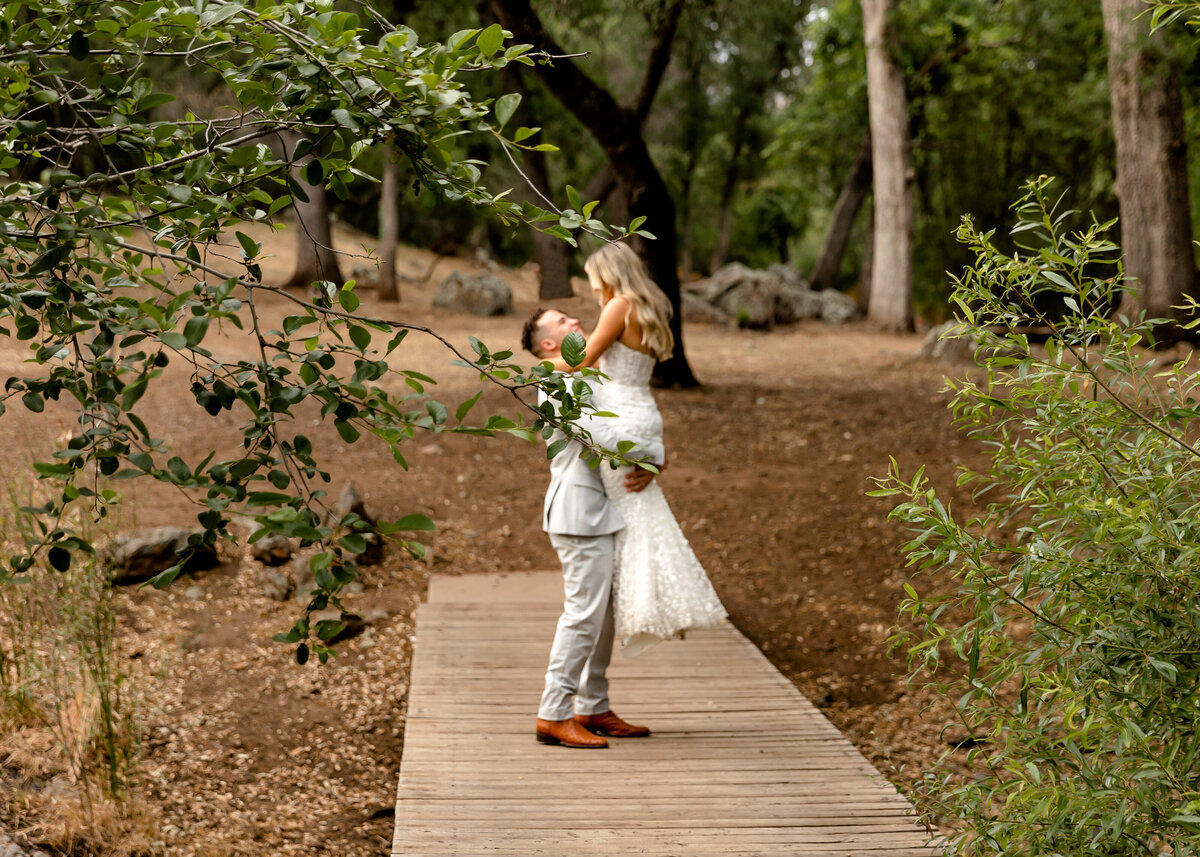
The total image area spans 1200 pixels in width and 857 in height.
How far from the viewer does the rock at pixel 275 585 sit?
6.26m

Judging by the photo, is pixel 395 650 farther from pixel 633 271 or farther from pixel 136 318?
pixel 136 318

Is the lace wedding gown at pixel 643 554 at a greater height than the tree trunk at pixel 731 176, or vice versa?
the tree trunk at pixel 731 176

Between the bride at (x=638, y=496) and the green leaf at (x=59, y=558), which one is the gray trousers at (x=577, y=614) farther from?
the green leaf at (x=59, y=558)

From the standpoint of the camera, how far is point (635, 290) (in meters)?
4.18

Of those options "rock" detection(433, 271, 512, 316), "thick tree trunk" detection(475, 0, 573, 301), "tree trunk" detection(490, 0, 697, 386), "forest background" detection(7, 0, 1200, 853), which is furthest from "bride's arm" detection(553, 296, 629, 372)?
"rock" detection(433, 271, 512, 316)

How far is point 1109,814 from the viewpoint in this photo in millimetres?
2135

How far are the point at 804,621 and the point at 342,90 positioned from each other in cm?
510

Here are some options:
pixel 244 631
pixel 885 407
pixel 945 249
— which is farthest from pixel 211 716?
pixel 945 249

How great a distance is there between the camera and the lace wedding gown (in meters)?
4.07

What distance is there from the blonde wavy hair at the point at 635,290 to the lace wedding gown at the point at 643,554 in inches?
4.4

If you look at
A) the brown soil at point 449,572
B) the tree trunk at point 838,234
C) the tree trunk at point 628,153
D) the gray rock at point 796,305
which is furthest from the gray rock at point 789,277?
the tree trunk at point 628,153

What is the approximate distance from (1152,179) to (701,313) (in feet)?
26.8

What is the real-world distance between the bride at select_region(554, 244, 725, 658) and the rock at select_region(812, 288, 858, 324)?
15.4 metres

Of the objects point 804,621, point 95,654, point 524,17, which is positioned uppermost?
point 524,17
